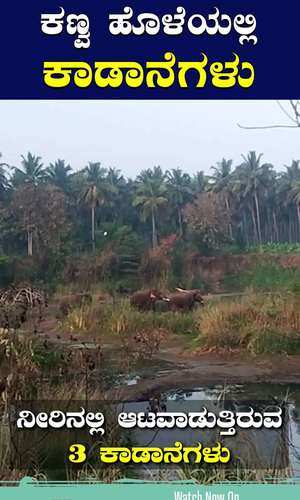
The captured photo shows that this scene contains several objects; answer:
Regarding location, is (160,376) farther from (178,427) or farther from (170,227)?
(170,227)

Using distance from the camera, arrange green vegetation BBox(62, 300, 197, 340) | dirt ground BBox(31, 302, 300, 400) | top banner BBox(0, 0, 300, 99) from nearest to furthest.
→ dirt ground BBox(31, 302, 300, 400) → top banner BBox(0, 0, 300, 99) → green vegetation BBox(62, 300, 197, 340)

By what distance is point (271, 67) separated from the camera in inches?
129

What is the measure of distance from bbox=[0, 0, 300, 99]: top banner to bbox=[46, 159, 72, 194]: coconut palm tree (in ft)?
1.62

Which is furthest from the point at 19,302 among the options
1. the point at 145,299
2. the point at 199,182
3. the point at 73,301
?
the point at 199,182

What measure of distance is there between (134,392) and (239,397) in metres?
0.70

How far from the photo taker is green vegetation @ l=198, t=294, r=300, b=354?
3.34 meters

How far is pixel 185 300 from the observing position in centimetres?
350

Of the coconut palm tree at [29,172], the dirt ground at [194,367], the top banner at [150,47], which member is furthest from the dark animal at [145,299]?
the top banner at [150,47]

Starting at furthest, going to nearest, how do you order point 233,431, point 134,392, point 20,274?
point 20,274 → point 134,392 → point 233,431

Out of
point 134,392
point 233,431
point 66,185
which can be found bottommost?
Answer: point 233,431

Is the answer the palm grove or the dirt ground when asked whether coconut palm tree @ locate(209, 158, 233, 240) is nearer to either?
the palm grove

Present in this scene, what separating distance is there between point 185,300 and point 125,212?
2.63ft

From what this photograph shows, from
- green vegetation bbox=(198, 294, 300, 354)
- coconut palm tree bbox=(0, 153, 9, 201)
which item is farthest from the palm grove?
green vegetation bbox=(198, 294, 300, 354)

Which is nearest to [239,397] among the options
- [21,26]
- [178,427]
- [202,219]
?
[178,427]
